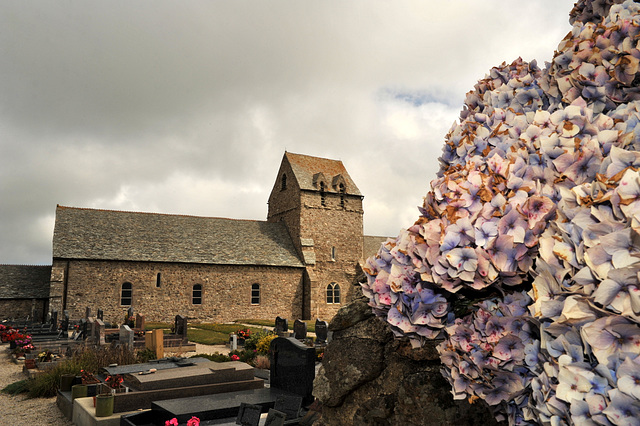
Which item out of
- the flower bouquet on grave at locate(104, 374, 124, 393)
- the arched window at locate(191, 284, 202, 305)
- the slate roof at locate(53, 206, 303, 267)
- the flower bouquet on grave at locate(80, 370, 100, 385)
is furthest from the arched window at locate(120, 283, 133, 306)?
the flower bouquet on grave at locate(104, 374, 124, 393)

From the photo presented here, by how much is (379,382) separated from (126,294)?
27.7m

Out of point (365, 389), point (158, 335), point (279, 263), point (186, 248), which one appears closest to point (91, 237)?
point (186, 248)

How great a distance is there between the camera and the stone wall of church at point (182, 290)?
26594 millimetres

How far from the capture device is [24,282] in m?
29.2

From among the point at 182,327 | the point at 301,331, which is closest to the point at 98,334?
the point at 182,327

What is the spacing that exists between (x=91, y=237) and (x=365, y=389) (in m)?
29.7

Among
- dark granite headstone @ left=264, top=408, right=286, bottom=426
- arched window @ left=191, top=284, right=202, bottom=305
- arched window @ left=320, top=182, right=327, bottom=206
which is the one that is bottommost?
dark granite headstone @ left=264, top=408, right=286, bottom=426

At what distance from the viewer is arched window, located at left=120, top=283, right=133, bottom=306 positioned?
27367 millimetres

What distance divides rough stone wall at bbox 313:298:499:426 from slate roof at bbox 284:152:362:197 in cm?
3166

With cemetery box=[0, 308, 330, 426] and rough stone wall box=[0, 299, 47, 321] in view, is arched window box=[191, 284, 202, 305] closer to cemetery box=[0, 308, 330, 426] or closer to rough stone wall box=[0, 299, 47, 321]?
rough stone wall box=[0, 299, 47, 321]

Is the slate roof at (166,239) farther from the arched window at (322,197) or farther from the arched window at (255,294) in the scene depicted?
the arched window at (322,197)

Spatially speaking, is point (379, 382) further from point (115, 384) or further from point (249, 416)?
point (115, 384)

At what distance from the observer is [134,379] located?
9375 mm

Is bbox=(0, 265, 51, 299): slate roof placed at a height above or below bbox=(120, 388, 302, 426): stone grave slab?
above
